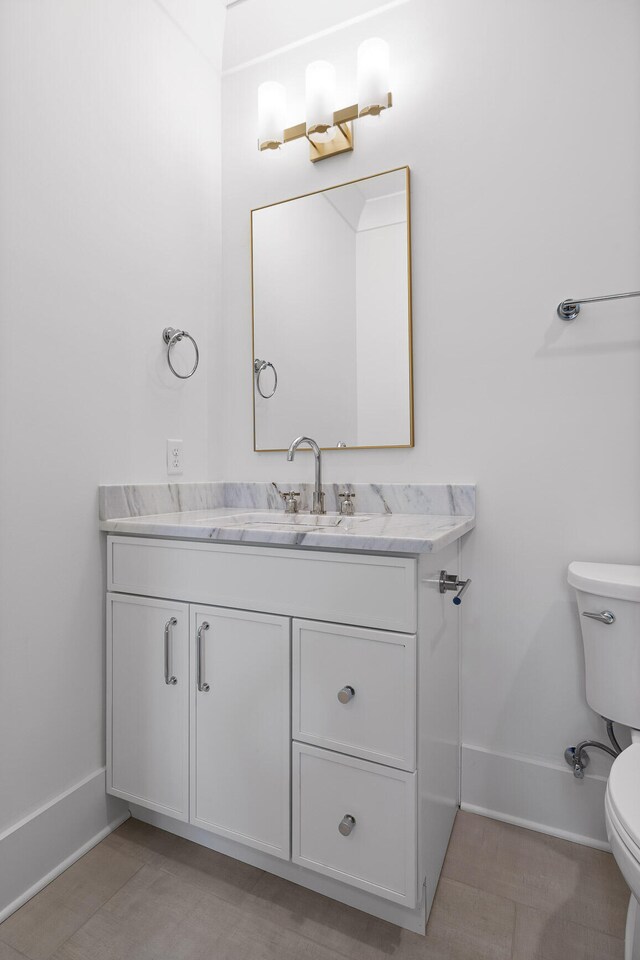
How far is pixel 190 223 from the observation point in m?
1.81

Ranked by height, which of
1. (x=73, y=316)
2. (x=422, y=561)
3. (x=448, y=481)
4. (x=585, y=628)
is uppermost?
(x=73, y=316)

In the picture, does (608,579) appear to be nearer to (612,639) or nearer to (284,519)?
(612,639)

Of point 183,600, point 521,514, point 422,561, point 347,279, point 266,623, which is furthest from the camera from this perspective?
point 347,279

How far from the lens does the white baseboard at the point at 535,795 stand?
4.50 ft

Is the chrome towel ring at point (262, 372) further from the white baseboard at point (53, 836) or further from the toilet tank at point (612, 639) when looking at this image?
the white baseboard at point (53, 836)

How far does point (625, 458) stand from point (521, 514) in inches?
11.8

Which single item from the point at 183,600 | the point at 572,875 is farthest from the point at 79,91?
the point at 572,875

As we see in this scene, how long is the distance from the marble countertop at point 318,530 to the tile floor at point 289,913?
832 mm

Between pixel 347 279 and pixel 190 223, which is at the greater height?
pixel 190 223

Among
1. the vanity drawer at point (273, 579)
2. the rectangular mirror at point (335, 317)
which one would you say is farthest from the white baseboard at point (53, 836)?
the rectangular mirror at point (335, 317)

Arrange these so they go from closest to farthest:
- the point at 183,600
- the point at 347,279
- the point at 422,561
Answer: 1. the point at 422,561
2. the point at 183,600
3. the point at 347,279

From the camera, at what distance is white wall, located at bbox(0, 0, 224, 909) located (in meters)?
1.21

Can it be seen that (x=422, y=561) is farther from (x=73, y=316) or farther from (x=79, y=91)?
(x=79, y=91)

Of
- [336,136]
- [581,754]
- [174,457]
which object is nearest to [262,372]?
[174,457]
